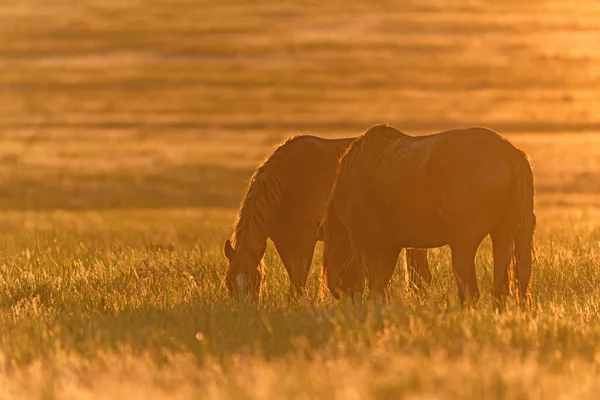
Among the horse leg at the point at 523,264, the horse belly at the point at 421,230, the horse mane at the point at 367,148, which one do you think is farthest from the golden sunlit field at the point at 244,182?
the horse mane at the point at 367,148

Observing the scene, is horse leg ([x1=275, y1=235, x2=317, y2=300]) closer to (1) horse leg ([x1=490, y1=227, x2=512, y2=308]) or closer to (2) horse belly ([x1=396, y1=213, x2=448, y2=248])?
(2) horse belly ([x1=396, y1=213, x2=448, y2=248])

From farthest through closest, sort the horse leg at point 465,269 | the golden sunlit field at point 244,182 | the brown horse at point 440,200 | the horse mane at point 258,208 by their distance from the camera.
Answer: the horse mane at point 258,208 → the horse leg at point 465,269 → the brown horse at point 440,200 → the golden sunlit field at point 244,182

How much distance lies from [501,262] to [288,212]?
2.77 metres

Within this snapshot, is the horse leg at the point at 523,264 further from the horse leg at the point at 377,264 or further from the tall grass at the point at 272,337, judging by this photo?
the horse leg at the point at 377,264

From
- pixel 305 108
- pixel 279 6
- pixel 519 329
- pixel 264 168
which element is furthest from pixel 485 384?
pixel 279 6

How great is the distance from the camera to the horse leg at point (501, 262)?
7.84m

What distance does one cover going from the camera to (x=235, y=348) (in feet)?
21.6

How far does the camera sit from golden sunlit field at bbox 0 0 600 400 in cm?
571

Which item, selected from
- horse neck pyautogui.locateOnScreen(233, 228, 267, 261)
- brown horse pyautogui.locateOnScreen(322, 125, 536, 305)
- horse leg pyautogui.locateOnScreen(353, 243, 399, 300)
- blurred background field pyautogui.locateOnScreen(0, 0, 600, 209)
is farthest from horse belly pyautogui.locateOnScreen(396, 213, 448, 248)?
blurred background field pyautogui.locateOnScreen(0, 0, 600, 209)

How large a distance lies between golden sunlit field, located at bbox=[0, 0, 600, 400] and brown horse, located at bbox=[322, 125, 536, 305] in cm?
39

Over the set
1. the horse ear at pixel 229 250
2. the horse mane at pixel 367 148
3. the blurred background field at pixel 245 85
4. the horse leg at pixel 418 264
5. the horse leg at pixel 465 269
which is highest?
the horse mane at pixel 367 148

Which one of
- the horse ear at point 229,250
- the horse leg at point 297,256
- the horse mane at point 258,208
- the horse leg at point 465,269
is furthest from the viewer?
the horse leg at point 297,256

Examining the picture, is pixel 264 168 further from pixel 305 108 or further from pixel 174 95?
pixel 174 95

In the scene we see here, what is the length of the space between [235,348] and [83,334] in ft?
3.30
